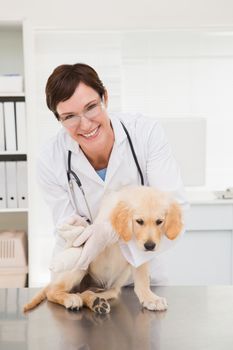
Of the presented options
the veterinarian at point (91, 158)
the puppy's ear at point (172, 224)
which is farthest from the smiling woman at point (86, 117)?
the puppy's ear at point (172, 224)

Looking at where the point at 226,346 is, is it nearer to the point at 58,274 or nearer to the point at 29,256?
the point at 58,274

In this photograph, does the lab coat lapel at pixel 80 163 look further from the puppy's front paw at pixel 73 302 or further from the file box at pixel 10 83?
the file box at pixel 10 83

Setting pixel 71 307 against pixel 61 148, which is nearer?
pixel 71 307

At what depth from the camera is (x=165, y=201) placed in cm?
140

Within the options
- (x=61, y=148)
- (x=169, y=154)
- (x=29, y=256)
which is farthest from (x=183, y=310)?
(x=29, y=256)

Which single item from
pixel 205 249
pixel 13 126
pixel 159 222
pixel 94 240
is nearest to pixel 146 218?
pixel 159 222

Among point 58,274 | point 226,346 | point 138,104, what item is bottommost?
point 226,346

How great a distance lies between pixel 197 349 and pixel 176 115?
248cm

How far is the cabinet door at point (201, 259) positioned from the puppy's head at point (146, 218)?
6.48 ft

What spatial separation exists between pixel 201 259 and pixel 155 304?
189 cm

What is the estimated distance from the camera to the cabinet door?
3348 mm

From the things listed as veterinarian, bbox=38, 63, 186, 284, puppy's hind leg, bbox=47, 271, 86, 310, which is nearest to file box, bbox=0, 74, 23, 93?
veterinarian, bbox=38, 63, 186, 284

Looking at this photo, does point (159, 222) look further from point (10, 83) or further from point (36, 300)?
point (10, 83)

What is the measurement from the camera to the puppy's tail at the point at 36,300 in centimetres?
158
